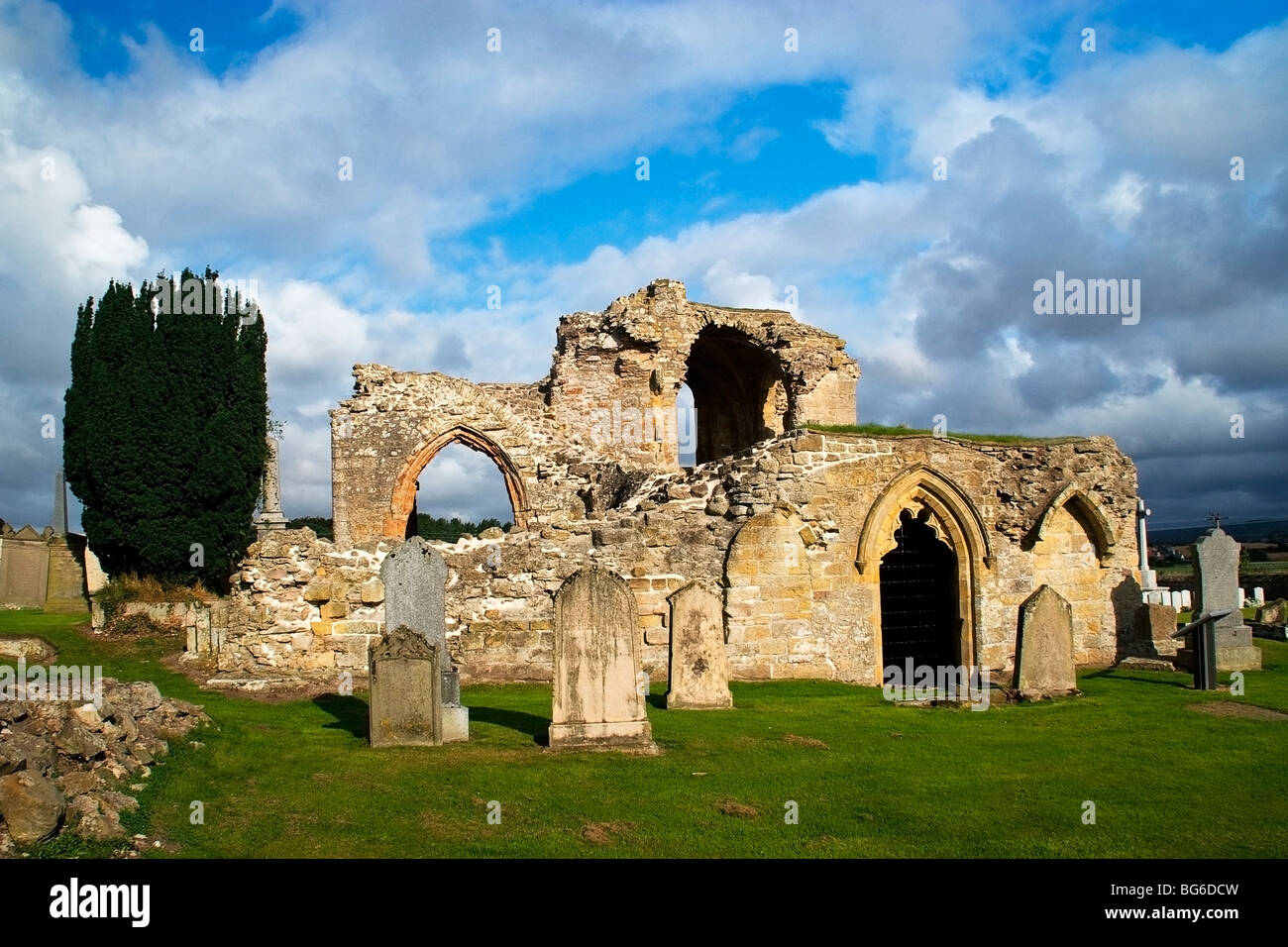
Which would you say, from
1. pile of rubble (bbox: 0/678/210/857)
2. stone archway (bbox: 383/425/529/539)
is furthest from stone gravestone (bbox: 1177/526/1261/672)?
pile of rubble (bbox: 0/678/210/857)

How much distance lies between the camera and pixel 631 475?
20594 mm

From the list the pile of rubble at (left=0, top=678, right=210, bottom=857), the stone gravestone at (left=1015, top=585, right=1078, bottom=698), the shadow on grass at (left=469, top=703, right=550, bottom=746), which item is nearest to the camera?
the pile of rubble at (left=0, top=678, right=210, bottom=857)

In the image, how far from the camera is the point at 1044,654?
1250 centimetres

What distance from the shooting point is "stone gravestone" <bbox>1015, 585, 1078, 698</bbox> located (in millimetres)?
12352

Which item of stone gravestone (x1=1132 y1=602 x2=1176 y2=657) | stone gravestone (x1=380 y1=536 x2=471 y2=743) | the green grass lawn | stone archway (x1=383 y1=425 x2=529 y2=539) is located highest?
stone archway (x1=383 y1=425 x2=529 y2=539)

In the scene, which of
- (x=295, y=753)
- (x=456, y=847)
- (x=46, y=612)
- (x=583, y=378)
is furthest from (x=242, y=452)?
(x=456, y=847)

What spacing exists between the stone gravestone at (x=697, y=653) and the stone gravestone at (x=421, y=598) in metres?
2.74

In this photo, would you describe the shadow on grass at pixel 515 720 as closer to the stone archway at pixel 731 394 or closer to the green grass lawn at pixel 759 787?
the green grass lawn at pixel 759 787

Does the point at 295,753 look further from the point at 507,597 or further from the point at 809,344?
the point at 809,344

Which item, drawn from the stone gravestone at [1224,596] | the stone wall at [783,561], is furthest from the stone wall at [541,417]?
the stone gravestone at [1224,596]

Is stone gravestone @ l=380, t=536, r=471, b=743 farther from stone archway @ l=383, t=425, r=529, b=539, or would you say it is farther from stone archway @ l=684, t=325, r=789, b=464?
stone archway @ l=684, t=325, r=789, b=464

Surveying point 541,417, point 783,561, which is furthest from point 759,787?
point 541,417

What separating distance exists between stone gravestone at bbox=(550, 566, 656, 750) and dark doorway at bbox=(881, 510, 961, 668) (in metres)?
9.17
